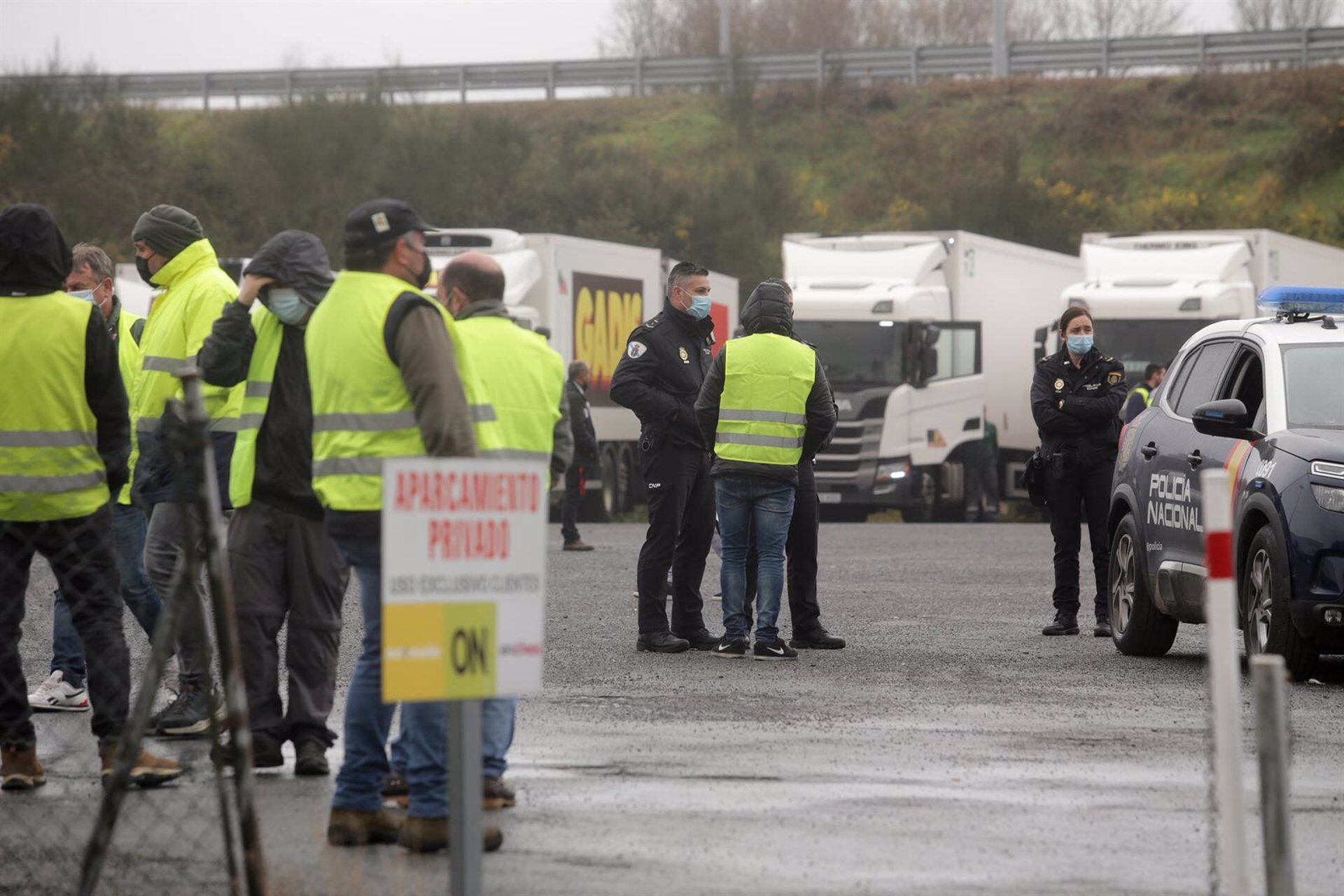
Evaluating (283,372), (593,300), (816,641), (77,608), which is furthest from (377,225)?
(593,300)

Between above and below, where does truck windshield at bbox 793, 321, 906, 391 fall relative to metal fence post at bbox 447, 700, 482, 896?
above

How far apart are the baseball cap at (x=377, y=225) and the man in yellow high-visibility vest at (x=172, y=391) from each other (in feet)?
6.38

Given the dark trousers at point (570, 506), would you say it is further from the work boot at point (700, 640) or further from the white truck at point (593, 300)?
the work boot at point (700, 640)

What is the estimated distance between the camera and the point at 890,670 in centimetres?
1137

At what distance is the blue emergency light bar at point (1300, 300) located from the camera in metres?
11.9

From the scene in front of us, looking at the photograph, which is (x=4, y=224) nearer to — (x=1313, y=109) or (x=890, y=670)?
(x=890, y=670)

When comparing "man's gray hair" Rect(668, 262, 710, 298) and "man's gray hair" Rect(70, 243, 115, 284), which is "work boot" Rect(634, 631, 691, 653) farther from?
"man's gray hair" Rect(70, 243, 115, 284)

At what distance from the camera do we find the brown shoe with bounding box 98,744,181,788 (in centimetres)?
759

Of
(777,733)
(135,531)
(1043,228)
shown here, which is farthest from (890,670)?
(1043,228)

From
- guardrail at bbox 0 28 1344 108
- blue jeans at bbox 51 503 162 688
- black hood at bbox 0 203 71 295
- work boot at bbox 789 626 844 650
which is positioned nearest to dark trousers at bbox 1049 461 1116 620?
work boot at bbox 789 626 844 650

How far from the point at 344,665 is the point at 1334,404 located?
5.24 meters

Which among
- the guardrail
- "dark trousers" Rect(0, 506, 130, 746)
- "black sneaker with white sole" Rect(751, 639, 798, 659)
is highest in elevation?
the guardrail

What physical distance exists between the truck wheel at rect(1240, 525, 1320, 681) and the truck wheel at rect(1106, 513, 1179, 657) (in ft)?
2.86

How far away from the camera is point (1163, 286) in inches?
1117
